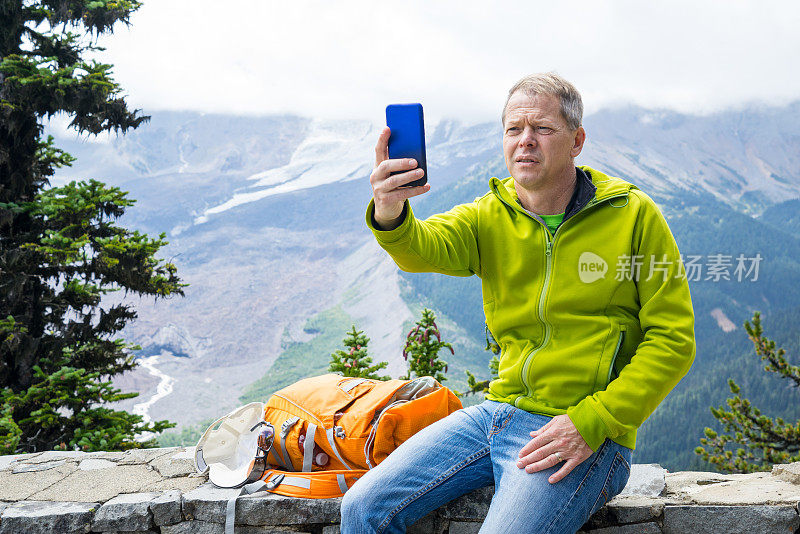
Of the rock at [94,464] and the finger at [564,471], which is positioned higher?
the finger at [564,471]

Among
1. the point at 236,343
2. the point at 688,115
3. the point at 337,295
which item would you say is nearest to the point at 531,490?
the point at 236,343

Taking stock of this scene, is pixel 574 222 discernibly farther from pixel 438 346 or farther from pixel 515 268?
pixel 438 346

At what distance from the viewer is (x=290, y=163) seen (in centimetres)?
18388

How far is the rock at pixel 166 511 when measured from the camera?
2.92 metres

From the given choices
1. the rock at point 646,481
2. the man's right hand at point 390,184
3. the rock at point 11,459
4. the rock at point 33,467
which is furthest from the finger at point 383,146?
the rock at point 11,459

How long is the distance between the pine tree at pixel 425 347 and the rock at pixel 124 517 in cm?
339

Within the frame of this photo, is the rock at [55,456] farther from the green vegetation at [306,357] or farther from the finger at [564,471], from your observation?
the green vegetation at [306,357]

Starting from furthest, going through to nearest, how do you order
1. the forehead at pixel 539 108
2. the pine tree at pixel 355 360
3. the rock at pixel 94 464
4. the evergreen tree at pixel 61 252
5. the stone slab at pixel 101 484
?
the evergreen tree at pixel 61 252
the pine tree at pixel 355 360
the rock at pixel 94 464
the stone slab at pixel 101 484
the forehead at pixel 539 108

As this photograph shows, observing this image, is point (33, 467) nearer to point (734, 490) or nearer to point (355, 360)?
point (355, 360)

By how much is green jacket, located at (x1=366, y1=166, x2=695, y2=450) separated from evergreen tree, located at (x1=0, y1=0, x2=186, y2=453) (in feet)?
17.3

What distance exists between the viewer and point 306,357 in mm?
129125

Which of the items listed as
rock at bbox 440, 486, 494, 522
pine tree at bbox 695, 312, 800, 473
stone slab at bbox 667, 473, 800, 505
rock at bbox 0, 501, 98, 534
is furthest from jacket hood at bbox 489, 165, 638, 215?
pine tree at bbox 695, 312, 800, 473

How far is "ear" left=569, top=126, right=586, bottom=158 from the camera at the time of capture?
7.84 feet

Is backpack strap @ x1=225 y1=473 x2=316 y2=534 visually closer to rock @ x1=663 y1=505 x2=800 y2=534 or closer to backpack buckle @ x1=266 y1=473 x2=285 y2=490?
backpack buckle @ x1=266 y1=473 x2=285 y2=490
